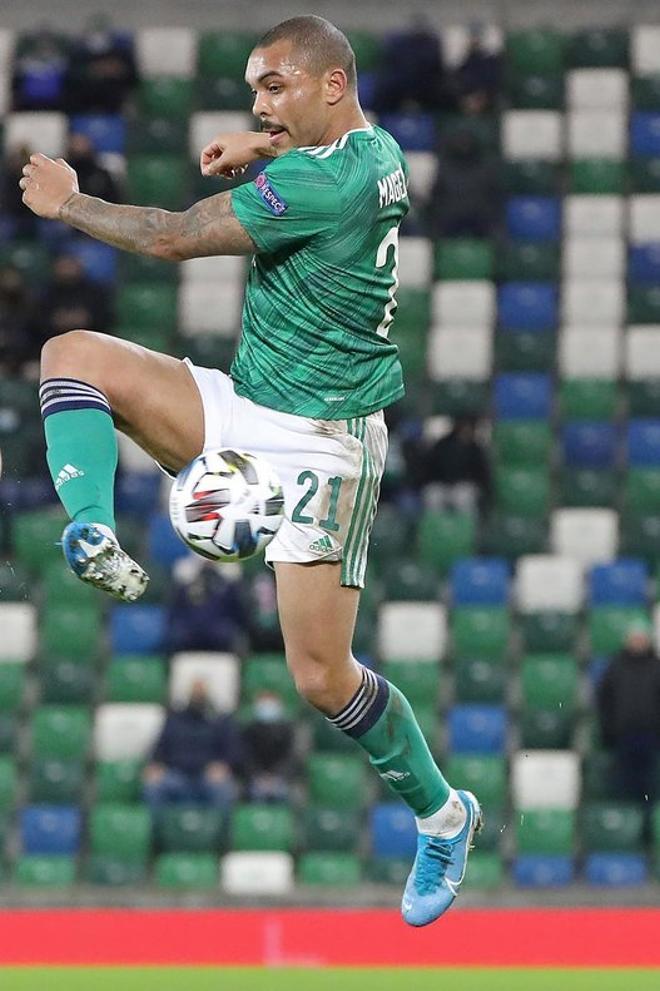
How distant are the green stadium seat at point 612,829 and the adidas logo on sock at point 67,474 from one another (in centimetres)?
639

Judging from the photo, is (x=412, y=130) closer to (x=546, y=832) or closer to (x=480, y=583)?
(x=480, y=583)

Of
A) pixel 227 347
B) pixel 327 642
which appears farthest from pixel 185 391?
pixel 227 347

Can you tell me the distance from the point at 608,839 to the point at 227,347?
407 cm

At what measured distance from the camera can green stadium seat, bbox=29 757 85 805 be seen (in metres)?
11.1

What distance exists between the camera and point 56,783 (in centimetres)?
1109

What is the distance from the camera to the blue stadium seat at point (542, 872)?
10.5 m

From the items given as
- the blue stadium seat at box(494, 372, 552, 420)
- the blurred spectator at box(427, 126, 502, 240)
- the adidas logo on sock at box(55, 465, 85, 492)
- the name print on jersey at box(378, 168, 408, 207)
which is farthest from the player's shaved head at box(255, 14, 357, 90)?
the blurred spectator at box(427, 126, 502, 240)

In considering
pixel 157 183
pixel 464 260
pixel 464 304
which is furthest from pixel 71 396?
pixel 157 183

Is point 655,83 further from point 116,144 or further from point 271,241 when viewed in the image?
point 271,241

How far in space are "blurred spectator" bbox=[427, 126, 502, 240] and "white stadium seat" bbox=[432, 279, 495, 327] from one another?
48 centimetres

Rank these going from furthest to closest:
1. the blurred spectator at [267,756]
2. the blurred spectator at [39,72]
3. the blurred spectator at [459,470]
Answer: the blurred spectator at [39,72]
the blurred spectator at [459,470]
the blurred spectator at [267,756]

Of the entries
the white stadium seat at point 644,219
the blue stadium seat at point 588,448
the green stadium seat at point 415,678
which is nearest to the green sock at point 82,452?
the green stadium seat at point 415,678

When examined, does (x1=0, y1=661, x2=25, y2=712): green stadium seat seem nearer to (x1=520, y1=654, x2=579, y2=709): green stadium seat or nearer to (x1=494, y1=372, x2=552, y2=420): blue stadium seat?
(x1=520, y1=654, x2=579, y2=709): green stadium seat

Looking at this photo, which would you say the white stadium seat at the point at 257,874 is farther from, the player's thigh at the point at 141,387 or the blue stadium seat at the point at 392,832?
the player's thigh at the point at 141,387
